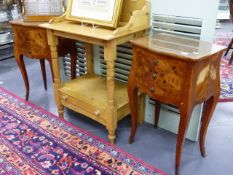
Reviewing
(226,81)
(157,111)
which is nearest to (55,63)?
(157,111)

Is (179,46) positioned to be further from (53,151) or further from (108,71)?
(53,151)

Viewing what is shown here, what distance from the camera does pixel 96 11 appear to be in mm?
1736

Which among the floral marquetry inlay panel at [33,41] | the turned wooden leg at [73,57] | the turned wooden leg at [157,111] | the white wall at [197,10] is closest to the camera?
the white wall at [197,10]

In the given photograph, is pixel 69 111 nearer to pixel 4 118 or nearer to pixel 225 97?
pixel 4 118

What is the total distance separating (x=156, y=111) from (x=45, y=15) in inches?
48.8

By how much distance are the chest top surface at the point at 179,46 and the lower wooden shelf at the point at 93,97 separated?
20.6 inches

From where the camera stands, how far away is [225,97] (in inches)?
97.9

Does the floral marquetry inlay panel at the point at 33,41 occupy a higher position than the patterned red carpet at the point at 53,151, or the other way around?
the floral marquetry inlay panel at the point at 33,41

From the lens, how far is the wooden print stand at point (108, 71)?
5.06 feet

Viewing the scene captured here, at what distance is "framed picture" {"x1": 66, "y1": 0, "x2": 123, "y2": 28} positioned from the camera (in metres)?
1.64

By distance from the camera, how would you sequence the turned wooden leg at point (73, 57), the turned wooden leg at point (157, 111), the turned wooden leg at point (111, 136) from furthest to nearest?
the turned wooden leg at point (73, 57) < the turned wooden leg at point (157, 111) < the turned wooden leg at point (111, 136)

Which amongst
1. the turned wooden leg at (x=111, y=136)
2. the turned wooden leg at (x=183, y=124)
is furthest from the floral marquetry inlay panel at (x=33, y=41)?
the turned wooden leg at (x=183, y=124)

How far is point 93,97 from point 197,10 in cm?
93

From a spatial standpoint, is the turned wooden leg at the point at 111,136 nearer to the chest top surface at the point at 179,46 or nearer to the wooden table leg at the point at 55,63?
the wooden table leg at the point at 55,63
